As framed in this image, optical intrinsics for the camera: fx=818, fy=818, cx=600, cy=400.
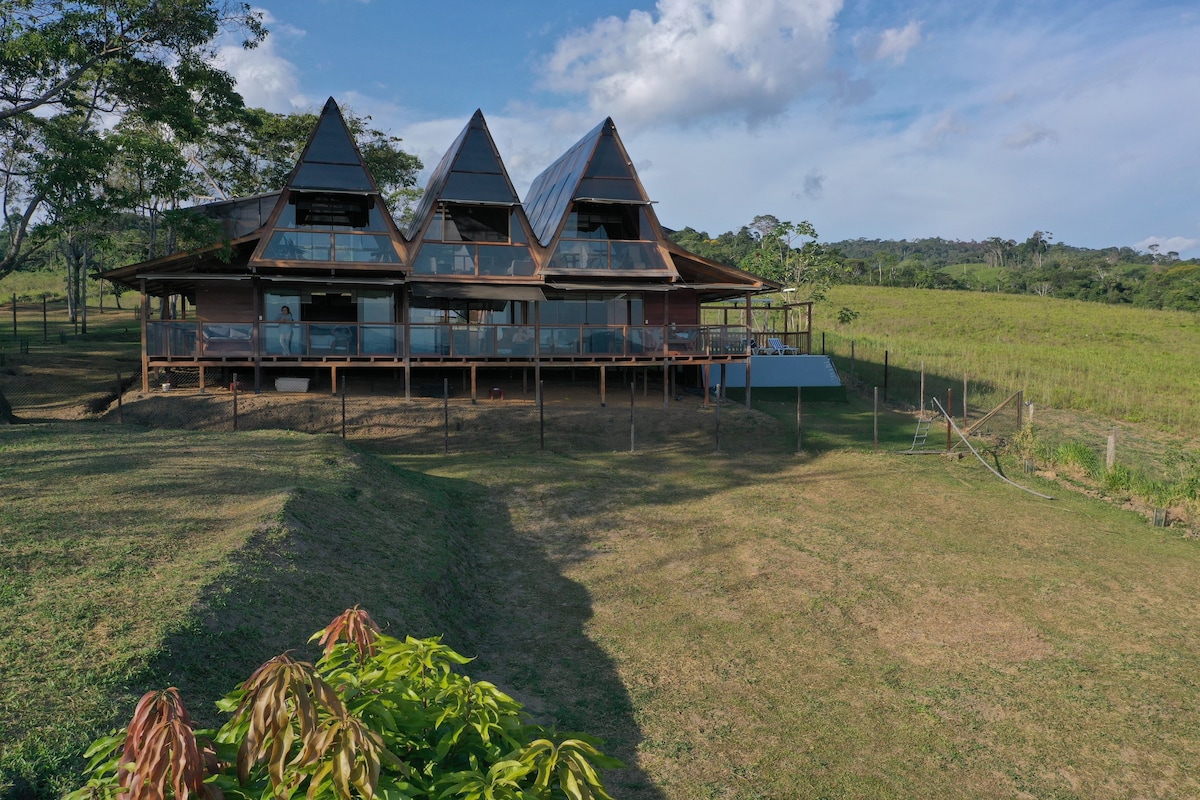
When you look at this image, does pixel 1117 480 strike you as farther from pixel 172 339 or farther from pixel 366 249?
pixel 172 339

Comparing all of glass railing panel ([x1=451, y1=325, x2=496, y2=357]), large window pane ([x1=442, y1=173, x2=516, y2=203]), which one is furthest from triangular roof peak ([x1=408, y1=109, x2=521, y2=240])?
glass railing panel ([x1=451, y1=325, x2=496, y2=357])

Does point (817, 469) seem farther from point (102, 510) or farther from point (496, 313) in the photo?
point (102, 510)

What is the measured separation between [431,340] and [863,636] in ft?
56.8

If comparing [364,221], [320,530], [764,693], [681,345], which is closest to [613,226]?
[681,345]

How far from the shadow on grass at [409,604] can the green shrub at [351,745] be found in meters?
3.65

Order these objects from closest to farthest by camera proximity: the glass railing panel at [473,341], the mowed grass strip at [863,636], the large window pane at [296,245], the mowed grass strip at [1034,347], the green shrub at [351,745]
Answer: the green shrub at [351,745] < the mowed grass strip at [863,636] < the large window pane at [296,245] < the glass railing panel at [473,341] < the mowed grass strip at [1034,347]

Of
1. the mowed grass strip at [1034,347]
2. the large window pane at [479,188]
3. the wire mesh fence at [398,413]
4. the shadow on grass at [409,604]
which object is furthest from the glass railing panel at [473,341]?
the mowed grass strip at [1034,347]

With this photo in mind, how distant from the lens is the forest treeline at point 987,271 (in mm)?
47531

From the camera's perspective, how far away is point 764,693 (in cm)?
858

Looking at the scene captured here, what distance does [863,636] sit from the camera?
10258 millimetres

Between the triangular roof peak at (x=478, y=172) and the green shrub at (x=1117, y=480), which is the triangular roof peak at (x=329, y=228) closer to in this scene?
the triangular roof peak at (x=478, y=172)

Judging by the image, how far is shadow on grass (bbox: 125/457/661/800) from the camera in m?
7.02

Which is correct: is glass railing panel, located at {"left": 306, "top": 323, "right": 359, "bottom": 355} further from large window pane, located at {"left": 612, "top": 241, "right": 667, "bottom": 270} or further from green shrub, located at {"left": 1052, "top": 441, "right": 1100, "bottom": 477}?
green shrub, located at {"left": 1052, "top": 441, "right": 1100, "bottom": 477}

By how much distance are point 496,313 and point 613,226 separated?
4973 millimetres
